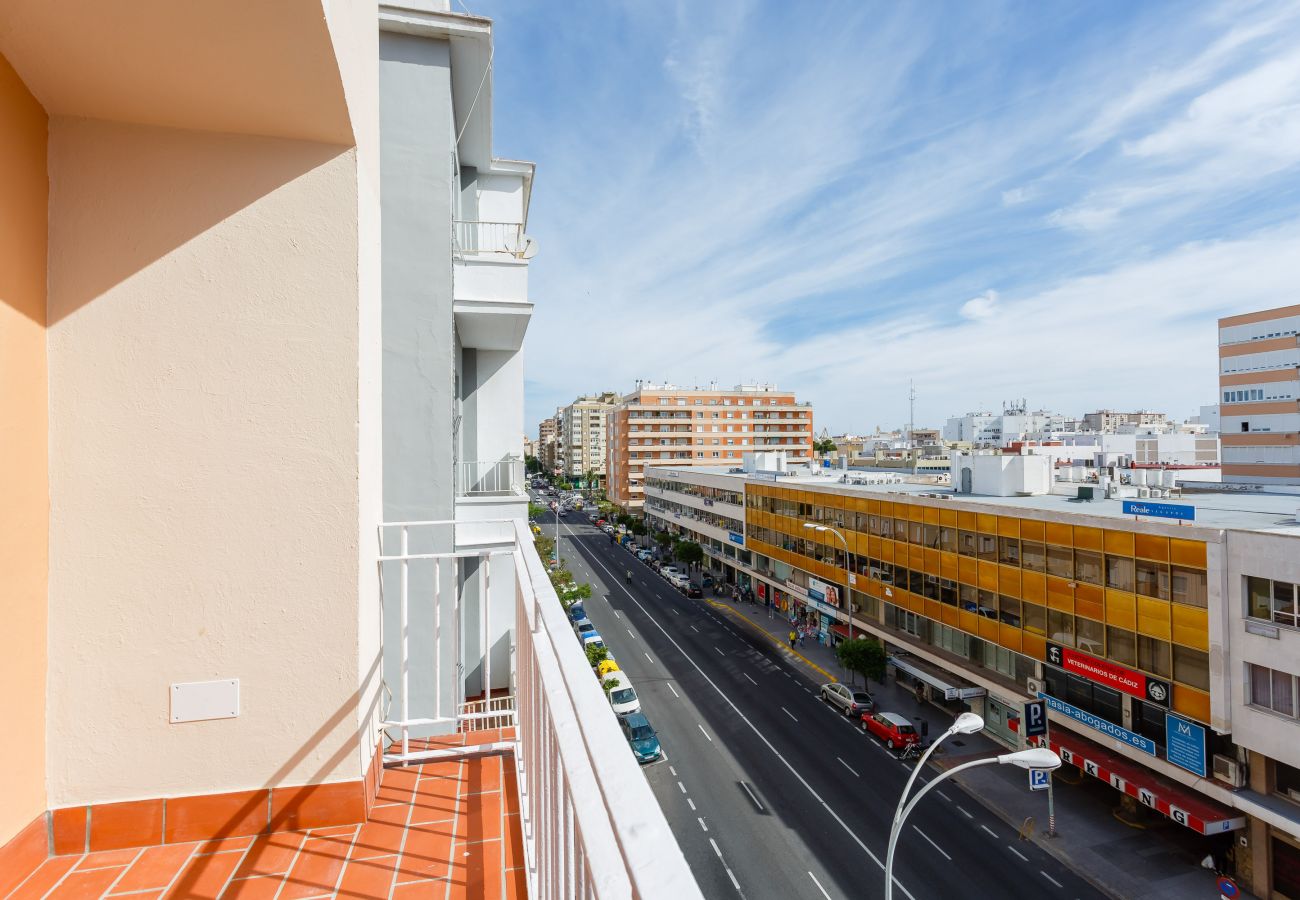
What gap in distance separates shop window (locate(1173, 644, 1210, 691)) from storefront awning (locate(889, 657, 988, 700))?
6.55m

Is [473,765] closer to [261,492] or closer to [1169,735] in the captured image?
[261,492]

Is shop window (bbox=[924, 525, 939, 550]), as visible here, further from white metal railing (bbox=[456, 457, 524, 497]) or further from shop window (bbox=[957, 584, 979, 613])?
white metal railing (bbox=[456, 457, 524, 497])

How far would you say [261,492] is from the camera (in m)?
3.01

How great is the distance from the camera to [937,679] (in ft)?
72.3

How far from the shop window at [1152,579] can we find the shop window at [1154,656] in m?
1.09

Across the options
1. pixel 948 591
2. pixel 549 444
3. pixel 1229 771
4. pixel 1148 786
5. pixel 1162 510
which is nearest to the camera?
pixel 1229 771

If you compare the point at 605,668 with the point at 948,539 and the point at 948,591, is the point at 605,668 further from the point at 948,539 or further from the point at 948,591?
the point at 948,539

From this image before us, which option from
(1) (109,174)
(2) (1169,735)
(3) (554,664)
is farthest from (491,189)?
(2) (1169,735)

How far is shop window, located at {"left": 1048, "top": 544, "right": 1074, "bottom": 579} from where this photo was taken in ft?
56.1

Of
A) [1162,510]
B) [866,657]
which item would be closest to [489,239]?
[1162,510]

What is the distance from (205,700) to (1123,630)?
62.9 feet

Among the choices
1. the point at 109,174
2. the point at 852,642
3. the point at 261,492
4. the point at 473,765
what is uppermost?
the point at 109,174

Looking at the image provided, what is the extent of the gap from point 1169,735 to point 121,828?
1940cm

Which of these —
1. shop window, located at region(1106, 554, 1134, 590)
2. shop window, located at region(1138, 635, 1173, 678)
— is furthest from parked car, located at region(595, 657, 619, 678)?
shop window, located at region(1138, 635, 1173, 678)
